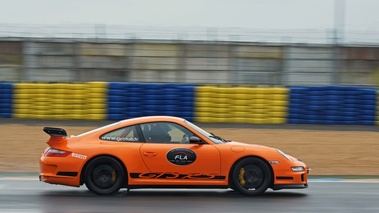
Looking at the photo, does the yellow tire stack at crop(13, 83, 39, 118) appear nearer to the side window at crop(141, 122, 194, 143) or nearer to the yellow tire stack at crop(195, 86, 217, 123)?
the yellow tire stack at crop(195, 86, 217, 123)

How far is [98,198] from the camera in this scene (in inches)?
351

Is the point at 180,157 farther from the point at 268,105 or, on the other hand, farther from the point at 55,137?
the point at 268,105

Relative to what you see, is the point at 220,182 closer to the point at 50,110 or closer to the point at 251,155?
the point at 251,155

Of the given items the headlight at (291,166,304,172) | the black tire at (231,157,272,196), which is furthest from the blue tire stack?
the headlight at (291,166,304,172)

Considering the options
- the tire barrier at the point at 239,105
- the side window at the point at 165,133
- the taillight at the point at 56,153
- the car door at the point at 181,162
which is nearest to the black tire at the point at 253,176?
the car door at the point at 181,162

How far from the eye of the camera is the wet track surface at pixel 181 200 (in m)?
8.20

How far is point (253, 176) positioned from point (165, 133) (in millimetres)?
1316

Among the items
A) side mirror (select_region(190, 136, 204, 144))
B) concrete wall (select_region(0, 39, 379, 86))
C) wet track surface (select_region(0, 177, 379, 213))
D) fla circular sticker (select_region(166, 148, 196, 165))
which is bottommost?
wet track surface (select_region(0, 177, 379, 213))

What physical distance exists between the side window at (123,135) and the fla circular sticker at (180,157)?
53 centimetres

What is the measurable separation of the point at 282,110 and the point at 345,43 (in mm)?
3669

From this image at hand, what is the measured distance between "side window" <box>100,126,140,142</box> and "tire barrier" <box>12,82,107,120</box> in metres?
10.9

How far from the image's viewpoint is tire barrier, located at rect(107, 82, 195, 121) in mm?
19875

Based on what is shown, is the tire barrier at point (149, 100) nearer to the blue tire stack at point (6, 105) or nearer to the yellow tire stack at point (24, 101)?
the yellow tire stack at point (24, 101)

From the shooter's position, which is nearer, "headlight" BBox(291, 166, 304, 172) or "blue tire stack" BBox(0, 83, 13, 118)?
"headlight" BBox(291, 166, 304, 172)
